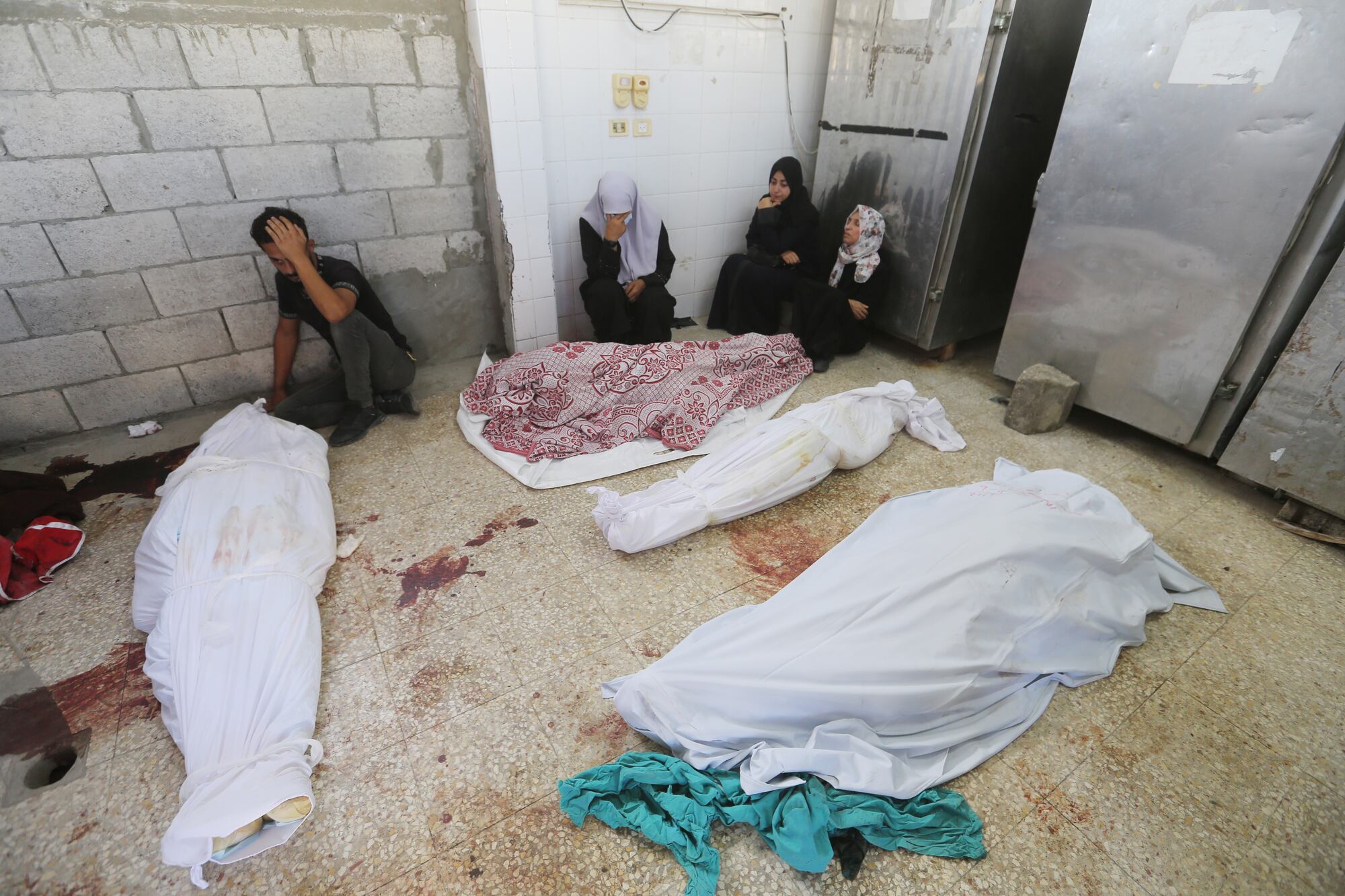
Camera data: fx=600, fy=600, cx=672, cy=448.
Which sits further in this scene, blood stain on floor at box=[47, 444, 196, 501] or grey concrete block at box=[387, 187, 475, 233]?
grey concrete block at box=[387, 187, 475, 233]

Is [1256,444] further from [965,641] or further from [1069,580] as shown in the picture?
[965,641]

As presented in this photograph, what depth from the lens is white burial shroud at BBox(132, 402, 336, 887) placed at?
1.19 meters

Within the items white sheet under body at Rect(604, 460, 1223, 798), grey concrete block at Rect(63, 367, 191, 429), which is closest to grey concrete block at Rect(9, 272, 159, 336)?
grey concrete block at Rect(63, 367, 191, 429)

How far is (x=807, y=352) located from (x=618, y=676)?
2.28 meters

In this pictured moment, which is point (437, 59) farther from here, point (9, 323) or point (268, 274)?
point (9, 323)

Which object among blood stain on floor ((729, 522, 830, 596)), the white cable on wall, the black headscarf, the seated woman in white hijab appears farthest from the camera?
the black headscarf

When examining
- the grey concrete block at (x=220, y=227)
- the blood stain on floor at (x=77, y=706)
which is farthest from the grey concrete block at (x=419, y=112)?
the blood stain on floor at (x=77, y=706)

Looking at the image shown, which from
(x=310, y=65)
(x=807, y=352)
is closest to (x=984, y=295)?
(x=807, y=352)

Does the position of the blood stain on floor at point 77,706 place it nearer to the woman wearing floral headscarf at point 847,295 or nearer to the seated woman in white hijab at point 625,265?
the seated woman in white hijab at point 625,265

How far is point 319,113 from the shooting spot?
2475 millimetres

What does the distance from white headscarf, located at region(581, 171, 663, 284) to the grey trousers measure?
1.19m

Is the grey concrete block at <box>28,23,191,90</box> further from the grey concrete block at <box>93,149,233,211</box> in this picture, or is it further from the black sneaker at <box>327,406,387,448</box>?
the black sneaker at <box>327,406,387,448</box>

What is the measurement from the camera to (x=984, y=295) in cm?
334

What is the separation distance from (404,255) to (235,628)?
1.99 m
